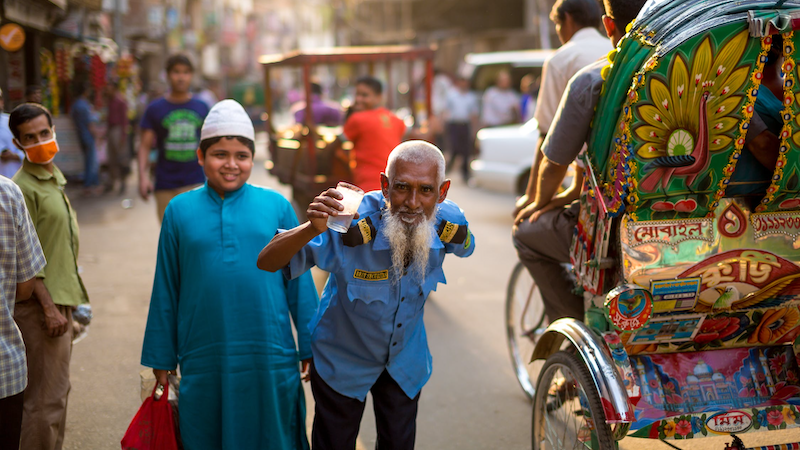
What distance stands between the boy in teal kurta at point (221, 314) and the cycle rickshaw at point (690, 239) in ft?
3.73

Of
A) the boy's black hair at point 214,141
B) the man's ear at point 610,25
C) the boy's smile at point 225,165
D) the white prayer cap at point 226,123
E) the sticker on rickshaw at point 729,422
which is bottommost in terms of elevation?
the sticker on rickshaw at point 729,422

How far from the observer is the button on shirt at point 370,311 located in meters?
2.53

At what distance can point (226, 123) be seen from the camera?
287 cm

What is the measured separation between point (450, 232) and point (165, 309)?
1.12 metres

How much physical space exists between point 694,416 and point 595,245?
685mm

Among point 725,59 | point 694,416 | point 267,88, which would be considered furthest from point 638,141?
point 267,88

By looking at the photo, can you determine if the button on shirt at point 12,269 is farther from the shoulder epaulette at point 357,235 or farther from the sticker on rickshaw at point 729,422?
the sticker on rickshaw at point 729,422

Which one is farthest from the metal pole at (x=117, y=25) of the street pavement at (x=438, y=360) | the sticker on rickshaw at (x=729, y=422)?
the sticker on rickshaw at (x=729, y=422)

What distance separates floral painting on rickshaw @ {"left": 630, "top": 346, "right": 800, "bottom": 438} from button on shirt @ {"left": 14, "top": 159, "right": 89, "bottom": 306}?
2.27m

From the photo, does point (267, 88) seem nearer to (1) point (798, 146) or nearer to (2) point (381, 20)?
(1) point (798, 146)

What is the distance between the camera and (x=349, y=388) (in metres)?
2.64

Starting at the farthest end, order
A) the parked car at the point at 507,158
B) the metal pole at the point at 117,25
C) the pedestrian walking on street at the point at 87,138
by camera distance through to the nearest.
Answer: the metal pole at the point at 117,25, the pedestrian walking on street at the point at 87,138, the parked car at the point at 507,158

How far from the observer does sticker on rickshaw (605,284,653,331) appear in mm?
2482

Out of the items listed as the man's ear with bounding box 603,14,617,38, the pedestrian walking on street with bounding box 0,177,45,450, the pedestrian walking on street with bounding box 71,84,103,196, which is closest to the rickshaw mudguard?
the man's ear with bounding box 603,14,617,38
